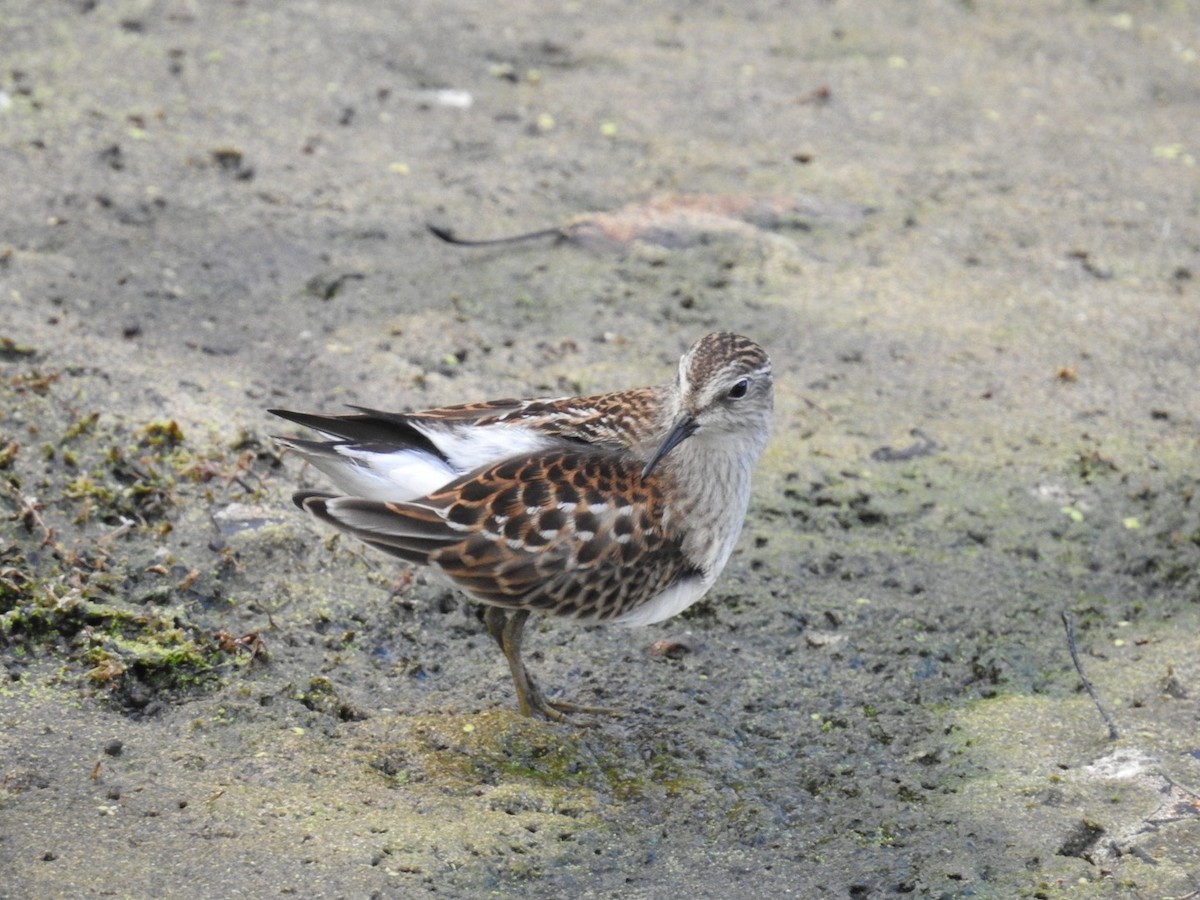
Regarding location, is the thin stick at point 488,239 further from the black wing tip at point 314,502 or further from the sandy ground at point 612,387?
the black wing tip at point 314,502

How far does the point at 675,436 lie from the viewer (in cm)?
525

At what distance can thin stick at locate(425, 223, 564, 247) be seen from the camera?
7.91 m

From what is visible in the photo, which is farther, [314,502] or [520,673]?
[520,673]

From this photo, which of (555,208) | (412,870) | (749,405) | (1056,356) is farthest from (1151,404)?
(412,870)

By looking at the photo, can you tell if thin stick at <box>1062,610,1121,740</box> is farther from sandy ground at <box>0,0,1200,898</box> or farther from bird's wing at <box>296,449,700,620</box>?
bird's wing at <box>296,449,700,620</box>

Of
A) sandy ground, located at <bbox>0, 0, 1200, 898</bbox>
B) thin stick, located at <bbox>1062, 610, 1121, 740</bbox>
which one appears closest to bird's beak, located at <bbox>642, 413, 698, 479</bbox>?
sandy ground, located at <bbox>0, 0, 1200, 898</bbox>

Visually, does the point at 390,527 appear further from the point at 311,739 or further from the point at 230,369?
the point at 230,369

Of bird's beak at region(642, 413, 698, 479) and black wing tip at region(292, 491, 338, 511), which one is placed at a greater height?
bird's beak at region(642, 413, 698, 479)

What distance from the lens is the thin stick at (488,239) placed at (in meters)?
7.91

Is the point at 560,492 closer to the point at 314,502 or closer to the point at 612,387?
the point at 314,502

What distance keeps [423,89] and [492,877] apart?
6040mm

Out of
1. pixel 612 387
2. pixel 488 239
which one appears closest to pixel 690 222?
pixel 488 239

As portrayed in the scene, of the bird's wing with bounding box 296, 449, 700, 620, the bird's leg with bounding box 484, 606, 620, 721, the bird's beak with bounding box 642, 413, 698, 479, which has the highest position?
the bird's beak with bounding box 642, 413, 698, 479

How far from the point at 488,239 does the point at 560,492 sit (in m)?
3.18
